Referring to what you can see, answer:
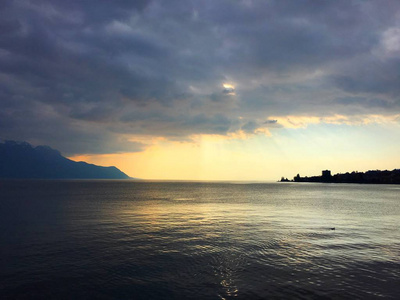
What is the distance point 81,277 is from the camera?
22.9 m

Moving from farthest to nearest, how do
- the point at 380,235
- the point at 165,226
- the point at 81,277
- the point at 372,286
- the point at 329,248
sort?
the point at 165,226, the point at 380,235, the point at 329,248, the point at 81,277, the point at 372,286

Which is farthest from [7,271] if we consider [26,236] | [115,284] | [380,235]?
[380,235]

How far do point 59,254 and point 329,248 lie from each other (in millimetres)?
32389

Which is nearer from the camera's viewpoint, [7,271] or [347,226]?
[7,271]

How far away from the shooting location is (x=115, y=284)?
2156 centimetres

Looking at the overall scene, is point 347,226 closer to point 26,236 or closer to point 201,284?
point 201,284

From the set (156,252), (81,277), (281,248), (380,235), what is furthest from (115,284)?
(380,235)

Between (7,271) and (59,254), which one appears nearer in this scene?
(7,271)

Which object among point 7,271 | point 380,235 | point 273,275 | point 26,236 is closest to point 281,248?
point 273,275

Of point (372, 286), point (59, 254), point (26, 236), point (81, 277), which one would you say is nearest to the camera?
point (372, 286)

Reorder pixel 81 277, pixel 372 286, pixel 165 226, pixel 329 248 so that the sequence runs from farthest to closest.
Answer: pixel 165 226 < pixel 329 248 < pixel 81 277 < pixel 372 286

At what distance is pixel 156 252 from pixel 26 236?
2237 cm

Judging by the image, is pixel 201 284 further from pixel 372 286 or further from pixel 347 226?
pixel 347 226

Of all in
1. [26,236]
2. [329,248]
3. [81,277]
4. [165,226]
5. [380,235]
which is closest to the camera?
[81,277]
